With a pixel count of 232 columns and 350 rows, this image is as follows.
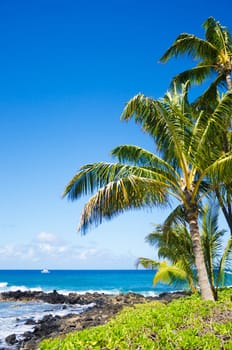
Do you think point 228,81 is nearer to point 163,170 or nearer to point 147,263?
point 163,170

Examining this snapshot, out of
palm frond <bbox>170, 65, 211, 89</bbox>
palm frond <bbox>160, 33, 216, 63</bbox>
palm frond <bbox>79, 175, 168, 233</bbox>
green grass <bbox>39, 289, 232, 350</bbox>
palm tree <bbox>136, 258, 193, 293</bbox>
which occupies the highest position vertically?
palm frond <bbox>160, 33, 216, 63</bbox>

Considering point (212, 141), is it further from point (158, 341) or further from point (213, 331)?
point (158, 341)

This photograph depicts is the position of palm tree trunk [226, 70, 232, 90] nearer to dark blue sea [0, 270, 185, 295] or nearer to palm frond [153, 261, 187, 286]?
palm frond [153, 261, 187, 286]

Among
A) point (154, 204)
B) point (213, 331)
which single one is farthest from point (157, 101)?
point (213, 331)

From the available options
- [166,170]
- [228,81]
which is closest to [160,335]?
[166,170]

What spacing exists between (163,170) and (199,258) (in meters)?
2.50

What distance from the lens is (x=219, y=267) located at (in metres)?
11.0

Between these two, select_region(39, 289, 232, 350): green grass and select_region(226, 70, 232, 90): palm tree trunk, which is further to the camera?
select_region(226, 70, 232, 90): palm tree trunk

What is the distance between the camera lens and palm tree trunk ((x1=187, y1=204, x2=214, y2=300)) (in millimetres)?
8914

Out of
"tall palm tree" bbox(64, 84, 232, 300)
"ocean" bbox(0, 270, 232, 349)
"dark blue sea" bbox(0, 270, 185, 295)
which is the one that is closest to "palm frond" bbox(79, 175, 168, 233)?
"tall palm tree" bbox(64, 84, 232, 300)

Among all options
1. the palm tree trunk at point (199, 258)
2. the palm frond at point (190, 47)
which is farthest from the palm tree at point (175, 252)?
the palm frond at point (190, 47)

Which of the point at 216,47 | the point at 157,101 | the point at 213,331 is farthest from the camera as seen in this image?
the point at 216,47

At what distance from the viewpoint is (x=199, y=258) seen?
912 cm

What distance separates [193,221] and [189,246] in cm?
333
